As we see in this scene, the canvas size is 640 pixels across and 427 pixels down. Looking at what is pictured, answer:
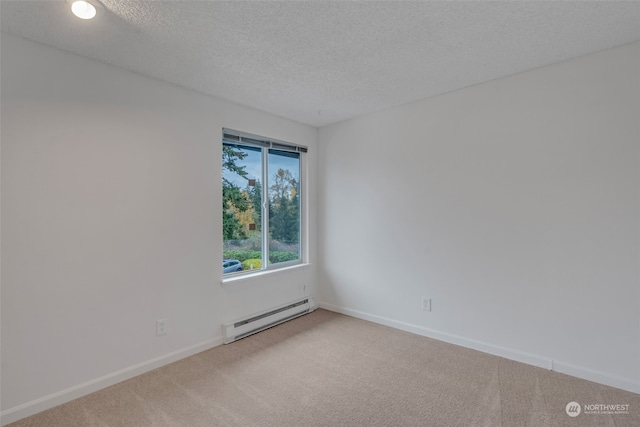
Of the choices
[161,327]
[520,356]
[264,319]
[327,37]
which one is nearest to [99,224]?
[161,327]

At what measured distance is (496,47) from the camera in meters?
2.19

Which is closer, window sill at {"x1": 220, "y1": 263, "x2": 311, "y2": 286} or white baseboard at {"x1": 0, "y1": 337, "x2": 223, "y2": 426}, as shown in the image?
white baseboard at {"x1": 0, "y1": 337, "x2": 223, "y2": 426}

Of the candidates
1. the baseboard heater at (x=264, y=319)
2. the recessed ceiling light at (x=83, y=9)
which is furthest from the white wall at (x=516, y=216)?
the recessed ceiling light at (x=83, y=9)

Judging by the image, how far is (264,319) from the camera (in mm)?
3367

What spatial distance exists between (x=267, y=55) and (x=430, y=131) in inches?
70.1

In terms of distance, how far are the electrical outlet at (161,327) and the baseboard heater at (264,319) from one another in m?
0.56

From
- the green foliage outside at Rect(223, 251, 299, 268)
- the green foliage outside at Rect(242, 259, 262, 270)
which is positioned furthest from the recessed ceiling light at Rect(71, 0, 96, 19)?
the green foliage outside at Rect(242, 259, 262, 270)

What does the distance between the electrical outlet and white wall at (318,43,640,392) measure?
2116mm

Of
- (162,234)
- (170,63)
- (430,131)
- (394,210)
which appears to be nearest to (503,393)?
(394,210)

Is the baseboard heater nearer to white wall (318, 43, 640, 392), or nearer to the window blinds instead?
white wall (318, 43, 640, 392)

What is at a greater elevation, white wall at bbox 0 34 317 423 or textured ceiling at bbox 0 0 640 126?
textured ceiling at bbox 0 0 640 126

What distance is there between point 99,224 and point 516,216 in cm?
335

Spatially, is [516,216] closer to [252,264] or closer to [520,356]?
[520,356]

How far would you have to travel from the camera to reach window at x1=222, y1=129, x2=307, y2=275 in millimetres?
3264
